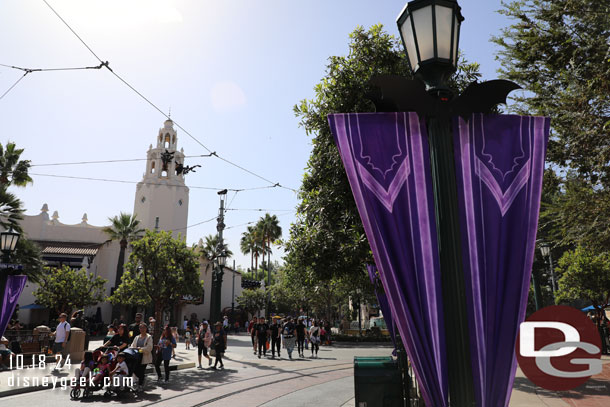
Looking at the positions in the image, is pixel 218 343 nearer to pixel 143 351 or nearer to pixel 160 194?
pixel 143 351

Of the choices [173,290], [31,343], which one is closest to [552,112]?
[173,290]

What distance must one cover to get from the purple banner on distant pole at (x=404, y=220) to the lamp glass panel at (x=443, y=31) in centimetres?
55

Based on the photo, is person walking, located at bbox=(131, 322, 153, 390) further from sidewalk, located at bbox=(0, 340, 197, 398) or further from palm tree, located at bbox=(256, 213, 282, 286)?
palm tree, located at bbox=(256, 213, 282, 286)

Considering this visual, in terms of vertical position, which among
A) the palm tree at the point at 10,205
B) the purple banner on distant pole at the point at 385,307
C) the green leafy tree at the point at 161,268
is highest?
the palm tree at the point at 10,205

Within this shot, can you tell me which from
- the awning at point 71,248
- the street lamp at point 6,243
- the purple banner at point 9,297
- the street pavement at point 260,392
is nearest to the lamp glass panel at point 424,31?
the street pavement at point 260,392

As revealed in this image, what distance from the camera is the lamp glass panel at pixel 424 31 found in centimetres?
283

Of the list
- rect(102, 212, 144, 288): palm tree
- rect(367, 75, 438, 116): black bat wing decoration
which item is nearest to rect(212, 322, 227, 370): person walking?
rect(367, 75, 438, 116): black bat wing decoration

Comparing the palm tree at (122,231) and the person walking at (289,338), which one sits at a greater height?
the palm tree at (122,231)

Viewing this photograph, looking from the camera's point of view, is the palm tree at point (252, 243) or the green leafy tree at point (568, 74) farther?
the palm tree at point (252, 243)

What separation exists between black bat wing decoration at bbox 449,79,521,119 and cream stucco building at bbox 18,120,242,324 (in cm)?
2772

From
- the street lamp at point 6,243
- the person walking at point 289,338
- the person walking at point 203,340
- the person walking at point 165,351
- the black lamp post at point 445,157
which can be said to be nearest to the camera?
the black lamp post at point 445,157

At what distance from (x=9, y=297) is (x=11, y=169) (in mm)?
13213

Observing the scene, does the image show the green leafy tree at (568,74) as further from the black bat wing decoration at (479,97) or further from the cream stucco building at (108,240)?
the cream stucco building at (108,240)

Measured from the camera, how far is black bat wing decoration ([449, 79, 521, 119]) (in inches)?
118
